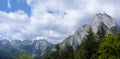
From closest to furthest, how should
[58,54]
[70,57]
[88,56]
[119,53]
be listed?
[119,53] → [88,56] → [70,57] → [58,54]

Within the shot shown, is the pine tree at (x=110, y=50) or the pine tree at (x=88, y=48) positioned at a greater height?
the pine tree at (x=88, y=48)

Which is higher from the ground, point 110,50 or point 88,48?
point 88,48

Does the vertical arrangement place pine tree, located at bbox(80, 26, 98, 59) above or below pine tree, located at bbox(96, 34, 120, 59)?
above

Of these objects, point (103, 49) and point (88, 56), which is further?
point (88, 56)

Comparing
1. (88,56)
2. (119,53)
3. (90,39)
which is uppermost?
(90,39)

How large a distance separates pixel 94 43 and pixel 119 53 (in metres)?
31.7

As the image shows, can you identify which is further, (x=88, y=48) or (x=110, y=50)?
(x=88, y=48)

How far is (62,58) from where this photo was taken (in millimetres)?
117812

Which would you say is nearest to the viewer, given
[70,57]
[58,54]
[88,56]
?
[88,56]

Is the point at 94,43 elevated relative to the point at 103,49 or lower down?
elevated

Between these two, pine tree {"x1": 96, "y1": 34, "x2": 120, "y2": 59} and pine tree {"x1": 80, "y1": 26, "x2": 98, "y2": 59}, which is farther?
pine tree {"x1": 80, "y1": 26, "x2": 98, "y2": 59}

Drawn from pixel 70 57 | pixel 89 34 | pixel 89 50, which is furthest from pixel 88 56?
pixel 70 57

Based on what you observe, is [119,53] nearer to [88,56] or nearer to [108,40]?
[108,40]

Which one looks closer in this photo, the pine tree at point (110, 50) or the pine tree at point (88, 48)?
the pine tree at point (110, 50)
